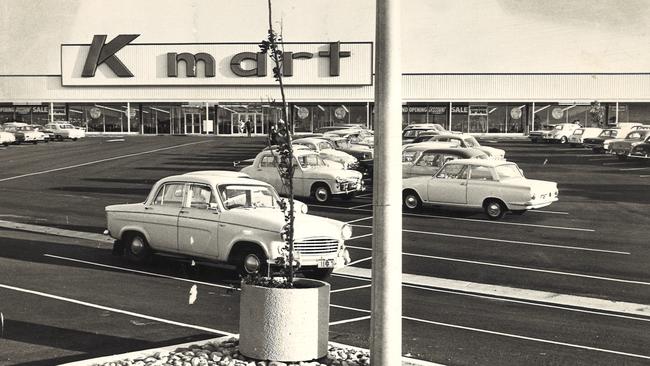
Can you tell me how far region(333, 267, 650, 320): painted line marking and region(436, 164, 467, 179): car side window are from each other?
7717 mm

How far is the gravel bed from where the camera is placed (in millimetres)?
7516

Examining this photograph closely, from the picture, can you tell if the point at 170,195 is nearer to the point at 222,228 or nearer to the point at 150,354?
the point at 222,228

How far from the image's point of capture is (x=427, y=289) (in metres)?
12.4

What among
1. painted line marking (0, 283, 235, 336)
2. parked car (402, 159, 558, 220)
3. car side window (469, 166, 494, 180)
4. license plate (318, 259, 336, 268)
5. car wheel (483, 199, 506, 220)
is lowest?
painted line marking (0, 283, 235, 336)

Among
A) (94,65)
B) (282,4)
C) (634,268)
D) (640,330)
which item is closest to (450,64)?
(282,4)

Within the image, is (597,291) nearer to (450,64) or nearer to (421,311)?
(421,311)

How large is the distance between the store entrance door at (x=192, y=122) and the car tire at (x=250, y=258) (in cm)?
6448

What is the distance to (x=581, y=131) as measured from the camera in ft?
176

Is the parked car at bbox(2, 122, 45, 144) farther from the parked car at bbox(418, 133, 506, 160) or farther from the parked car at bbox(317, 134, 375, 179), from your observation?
the parked car at bbox(418, 133, 506, 160)

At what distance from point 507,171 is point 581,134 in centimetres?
3503

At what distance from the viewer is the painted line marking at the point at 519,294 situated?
11312 millimetres

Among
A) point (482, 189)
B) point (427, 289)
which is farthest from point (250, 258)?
point (482, 189)

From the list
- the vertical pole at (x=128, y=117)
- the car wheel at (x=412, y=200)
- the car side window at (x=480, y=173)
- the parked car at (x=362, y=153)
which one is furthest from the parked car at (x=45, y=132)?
the car side window at (x=480, y=173)

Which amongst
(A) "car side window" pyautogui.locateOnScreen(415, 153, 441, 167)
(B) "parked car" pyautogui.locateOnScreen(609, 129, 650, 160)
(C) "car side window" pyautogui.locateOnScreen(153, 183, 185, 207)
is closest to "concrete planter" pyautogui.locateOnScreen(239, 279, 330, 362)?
(C) "car side window" pyautogui.locateOnScreen(153, 183, 185, 207)
